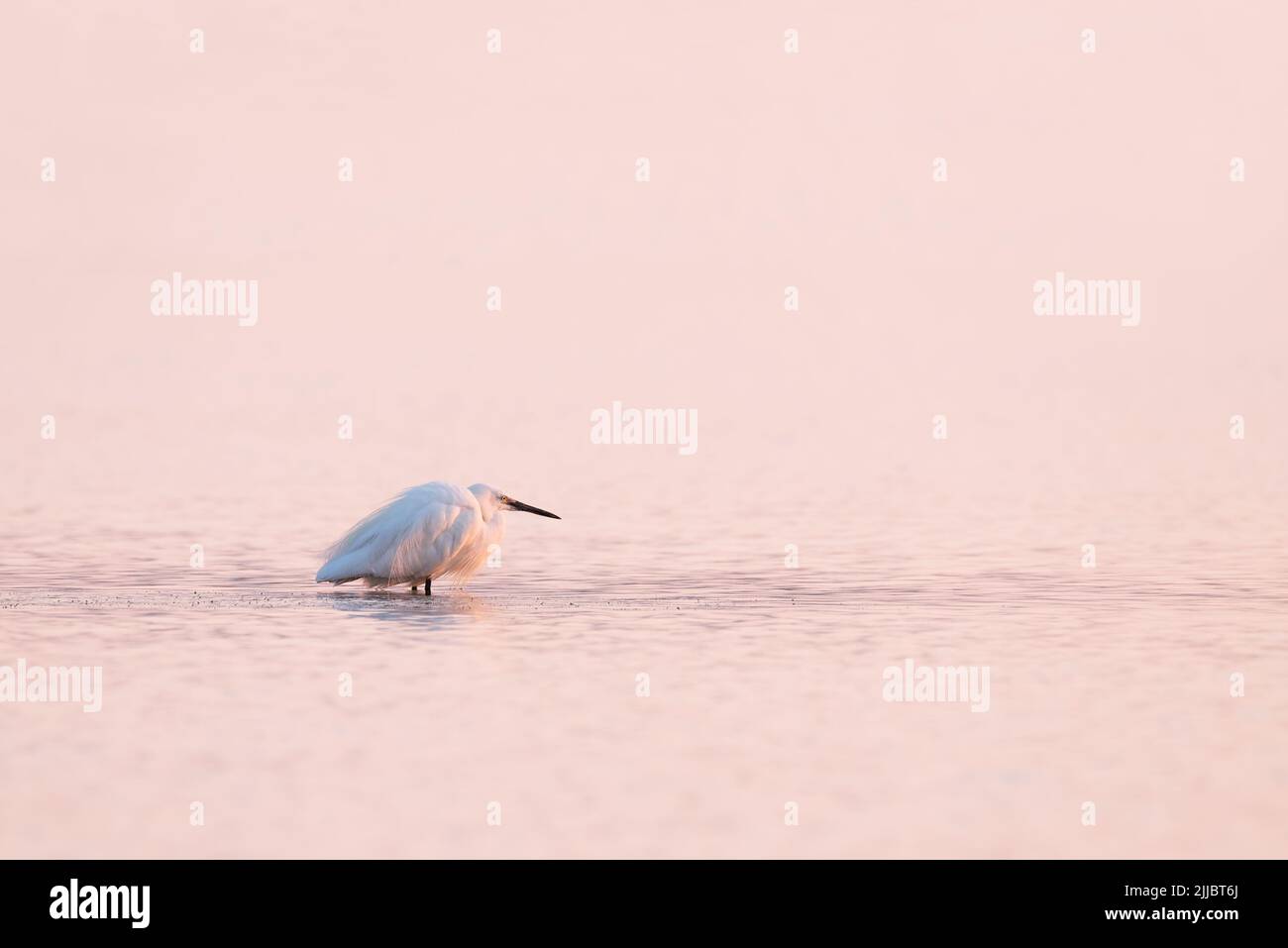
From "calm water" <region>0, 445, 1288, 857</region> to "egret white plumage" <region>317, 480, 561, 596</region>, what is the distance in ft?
0.97

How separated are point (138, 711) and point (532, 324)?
67937 mm

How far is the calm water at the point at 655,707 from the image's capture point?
11.1 m

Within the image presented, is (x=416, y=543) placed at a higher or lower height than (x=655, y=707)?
higher

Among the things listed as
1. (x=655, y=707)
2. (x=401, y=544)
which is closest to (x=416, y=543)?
(x=401, y=544)

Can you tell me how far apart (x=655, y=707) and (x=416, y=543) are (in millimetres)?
5346

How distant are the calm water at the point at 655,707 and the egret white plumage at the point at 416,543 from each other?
0.97ft

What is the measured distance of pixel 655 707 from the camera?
1396 cm

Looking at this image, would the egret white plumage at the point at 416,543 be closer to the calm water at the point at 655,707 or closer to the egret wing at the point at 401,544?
the egret wing at the point at 401,544

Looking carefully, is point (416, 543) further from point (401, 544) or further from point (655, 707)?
point (655, 707)

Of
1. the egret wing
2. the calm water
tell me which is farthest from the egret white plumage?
the calm water

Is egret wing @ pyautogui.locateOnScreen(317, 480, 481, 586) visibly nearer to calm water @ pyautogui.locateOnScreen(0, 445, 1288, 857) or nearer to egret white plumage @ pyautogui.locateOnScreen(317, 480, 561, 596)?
egret white plumage @ pyautogui.locateOnScreen(317, 480, 561, 596)

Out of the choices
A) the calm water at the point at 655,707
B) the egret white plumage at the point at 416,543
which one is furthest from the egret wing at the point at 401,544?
the calm water at the point at 655,707

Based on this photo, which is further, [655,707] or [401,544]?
[401,544]

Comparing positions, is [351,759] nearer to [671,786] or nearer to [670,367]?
[671,786]
